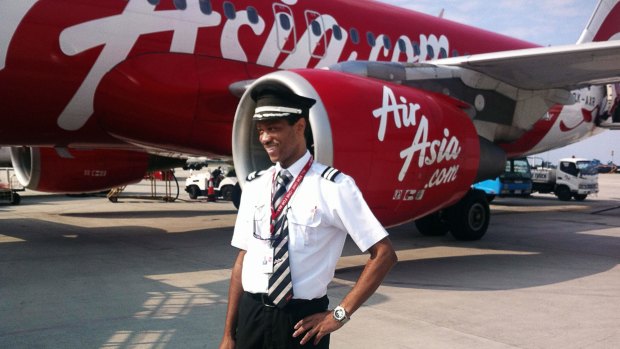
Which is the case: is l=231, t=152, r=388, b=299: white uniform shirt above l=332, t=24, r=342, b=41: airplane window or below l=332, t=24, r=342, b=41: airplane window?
below

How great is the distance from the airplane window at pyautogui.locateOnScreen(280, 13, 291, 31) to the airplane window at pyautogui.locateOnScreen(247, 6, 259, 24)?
0.42 meters

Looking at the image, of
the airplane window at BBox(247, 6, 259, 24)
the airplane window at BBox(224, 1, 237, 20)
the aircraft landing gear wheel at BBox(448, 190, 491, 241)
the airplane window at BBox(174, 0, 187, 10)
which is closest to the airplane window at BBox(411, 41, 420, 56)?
the aircraft landing gear wheel at BBox(448, 190, 491, 241)

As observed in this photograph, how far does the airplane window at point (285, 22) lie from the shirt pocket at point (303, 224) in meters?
6.62

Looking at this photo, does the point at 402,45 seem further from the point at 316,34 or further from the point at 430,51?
the point at 316,34

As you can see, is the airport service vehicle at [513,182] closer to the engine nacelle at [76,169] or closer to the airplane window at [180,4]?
the engine nacelle at [76,169]

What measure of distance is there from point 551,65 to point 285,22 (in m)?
3.56

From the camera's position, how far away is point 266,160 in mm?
6652

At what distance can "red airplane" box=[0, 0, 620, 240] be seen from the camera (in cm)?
630

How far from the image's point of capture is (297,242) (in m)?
2.22

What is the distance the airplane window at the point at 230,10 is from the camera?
7.94 m

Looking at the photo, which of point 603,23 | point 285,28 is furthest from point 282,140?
point 603,23

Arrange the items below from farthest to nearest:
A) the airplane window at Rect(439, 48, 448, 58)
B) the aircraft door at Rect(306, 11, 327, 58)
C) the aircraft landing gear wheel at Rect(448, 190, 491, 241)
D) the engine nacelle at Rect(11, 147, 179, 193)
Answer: the engine nacelle at Rect(11, 147, 179, 193), the airplane window at Rect(439, 48, 448, 58), the aircraft landing gear wheel at Rect(448, 190, 491, 241), the aircraft door at Rect(306, 11, 327, 58)

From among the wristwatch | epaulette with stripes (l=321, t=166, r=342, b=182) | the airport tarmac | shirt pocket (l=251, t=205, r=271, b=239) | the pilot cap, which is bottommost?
the airport tarmac

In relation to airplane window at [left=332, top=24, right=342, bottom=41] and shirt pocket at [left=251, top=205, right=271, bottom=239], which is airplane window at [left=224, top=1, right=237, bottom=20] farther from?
shirt pocket at [left=251, top=205, right=271, bottom=239]
